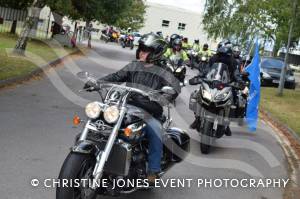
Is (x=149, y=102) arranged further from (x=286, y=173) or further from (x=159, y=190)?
(x=286, y=173)

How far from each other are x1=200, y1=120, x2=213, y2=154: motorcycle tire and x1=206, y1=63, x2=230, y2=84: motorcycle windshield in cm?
90

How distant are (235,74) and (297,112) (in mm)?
8037

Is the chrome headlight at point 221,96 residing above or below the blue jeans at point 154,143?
above

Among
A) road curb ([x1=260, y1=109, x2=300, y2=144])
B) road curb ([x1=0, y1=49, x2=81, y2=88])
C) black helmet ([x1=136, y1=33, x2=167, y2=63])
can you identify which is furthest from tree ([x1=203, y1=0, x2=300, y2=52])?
black helmet ([x1=136, y1=33, x2=167, y2=63])

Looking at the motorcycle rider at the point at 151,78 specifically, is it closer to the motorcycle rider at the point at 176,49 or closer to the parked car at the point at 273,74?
the motorcycle rider at the point at 176,49

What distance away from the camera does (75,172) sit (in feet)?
16.1

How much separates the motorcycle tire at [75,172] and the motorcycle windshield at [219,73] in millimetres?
5266

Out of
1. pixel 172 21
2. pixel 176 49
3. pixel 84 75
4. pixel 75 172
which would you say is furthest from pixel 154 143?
pixel 172 21

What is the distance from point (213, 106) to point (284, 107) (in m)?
9.81

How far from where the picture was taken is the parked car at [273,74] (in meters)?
28.5

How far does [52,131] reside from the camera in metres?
9.39

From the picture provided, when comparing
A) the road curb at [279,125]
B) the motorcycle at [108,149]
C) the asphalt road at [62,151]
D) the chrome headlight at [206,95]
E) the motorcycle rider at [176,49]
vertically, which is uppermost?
the motorcycle rider at [176,49]

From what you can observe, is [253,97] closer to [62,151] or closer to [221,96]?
[221,96]

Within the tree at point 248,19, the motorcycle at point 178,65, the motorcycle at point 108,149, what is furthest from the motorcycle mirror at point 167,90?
the tree at point 248,19
